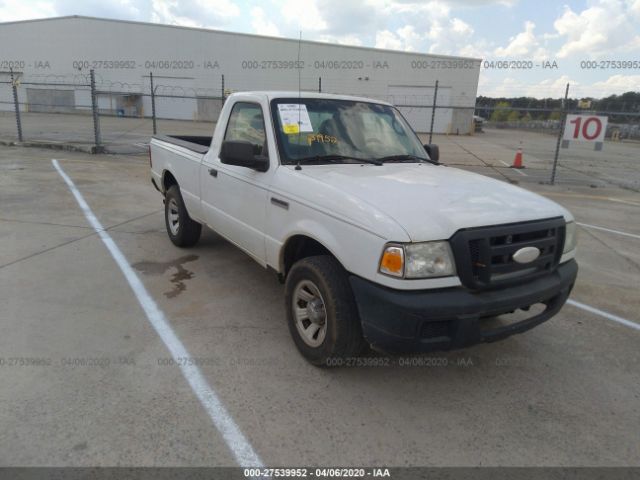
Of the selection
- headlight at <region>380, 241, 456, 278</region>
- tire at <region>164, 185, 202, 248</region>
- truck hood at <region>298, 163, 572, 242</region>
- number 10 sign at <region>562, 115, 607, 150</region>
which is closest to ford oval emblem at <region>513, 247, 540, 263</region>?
truck hood at <region>298, 163, 572, 242</region>

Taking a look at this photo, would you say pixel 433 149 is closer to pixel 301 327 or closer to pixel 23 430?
pixel 301 327

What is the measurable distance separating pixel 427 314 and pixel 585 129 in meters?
11.6

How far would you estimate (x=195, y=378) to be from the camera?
125 inches

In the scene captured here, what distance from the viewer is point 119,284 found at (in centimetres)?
469

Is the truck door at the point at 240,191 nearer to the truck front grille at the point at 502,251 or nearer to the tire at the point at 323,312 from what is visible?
the tire at the point at 323,312

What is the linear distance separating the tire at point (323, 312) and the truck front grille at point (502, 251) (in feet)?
2.44

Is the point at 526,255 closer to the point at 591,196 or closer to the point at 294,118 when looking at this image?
the point at 294,118

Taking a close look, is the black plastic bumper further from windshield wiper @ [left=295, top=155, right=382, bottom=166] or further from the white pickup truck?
windshield wiper @ [left=295, top=155, right=382, bottom=166]

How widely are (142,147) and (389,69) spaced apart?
26.7 m

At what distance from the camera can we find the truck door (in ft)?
12.7

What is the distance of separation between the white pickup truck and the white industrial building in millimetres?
34670

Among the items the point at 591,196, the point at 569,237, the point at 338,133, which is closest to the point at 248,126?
the point at 338,133

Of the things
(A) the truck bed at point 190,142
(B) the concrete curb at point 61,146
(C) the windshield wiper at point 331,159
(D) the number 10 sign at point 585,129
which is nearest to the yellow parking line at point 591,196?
(D) the number 10 sign at point 585,129

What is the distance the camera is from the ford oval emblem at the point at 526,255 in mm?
2883
